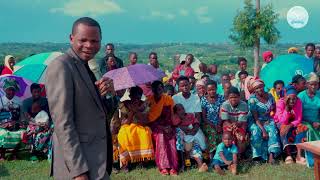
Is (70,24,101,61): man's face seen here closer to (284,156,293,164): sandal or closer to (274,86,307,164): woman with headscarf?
(274,86,307,164): woman with headscarf

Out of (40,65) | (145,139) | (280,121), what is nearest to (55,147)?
(145,139)

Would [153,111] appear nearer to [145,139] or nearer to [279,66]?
[145,139]

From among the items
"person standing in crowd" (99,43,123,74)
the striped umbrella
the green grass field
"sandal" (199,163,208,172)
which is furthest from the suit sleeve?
the striped umbrella

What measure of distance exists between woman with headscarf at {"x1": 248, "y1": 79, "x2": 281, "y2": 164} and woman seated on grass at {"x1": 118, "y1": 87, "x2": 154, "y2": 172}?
1.64 m

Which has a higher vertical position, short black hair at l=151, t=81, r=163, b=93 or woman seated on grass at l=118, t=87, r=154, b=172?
short black hair at l=151, t=81, r=163, b=93

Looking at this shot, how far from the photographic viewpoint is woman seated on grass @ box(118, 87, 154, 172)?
6.55m

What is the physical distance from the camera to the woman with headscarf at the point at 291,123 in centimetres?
690

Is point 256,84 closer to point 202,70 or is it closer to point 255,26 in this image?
point 202,70

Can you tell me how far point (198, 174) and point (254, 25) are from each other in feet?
39.3

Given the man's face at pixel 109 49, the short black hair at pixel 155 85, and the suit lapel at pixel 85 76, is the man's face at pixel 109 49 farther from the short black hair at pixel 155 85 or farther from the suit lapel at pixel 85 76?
the suit lapel at pixel 85 76

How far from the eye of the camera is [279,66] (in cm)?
874

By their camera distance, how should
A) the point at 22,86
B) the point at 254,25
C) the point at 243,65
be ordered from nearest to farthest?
the point at 22,86 < the point at 243,65 < the point at 254,25

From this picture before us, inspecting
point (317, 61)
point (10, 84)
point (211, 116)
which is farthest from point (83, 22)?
point (317, 61)

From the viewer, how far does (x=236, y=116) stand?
6797mm
